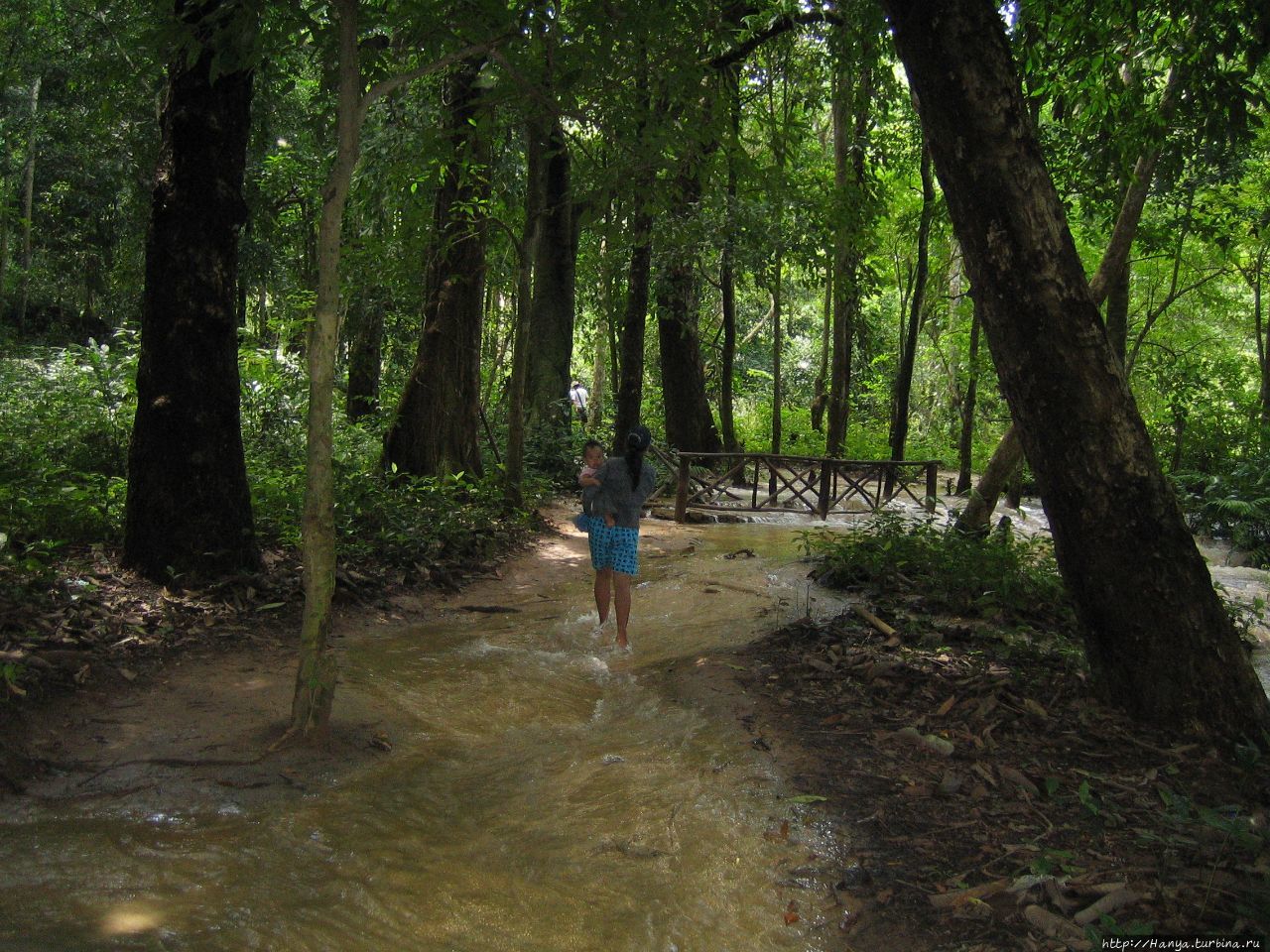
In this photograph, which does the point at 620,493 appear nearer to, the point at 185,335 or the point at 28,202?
the point at 185,335

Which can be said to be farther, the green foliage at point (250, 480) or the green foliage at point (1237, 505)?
the green foliage at point (1237, 505)

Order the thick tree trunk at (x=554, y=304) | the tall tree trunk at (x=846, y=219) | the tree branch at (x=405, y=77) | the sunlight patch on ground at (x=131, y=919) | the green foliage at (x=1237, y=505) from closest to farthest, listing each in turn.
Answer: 1. the sunlight patch on ground at (x=131, y=919)
2. the tree branch at (x=405, y=77)
3. the tall tree trunk at (x=846, y=219)
4. the green foliage at (x=1237, y=505)
5. the thick tree trunk at (x=554, y=304)

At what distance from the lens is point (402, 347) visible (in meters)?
21.5

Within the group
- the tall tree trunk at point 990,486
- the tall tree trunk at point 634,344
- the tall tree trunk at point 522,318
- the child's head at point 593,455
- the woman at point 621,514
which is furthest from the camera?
the tall tree trunk at point 634,344

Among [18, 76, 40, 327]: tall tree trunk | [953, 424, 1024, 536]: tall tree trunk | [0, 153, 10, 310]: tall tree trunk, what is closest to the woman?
[953, 424, 1024, 536]: tall tree trunk

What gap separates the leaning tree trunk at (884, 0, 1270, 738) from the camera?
441cm

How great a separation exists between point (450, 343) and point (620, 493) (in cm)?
560

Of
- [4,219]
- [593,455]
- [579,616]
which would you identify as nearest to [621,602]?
[579,616]

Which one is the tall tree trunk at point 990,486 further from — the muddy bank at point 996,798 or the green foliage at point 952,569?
the muddy bank at point 996,798

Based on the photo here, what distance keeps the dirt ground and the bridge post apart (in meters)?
8.06

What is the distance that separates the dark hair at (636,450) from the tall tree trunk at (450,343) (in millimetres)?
5062

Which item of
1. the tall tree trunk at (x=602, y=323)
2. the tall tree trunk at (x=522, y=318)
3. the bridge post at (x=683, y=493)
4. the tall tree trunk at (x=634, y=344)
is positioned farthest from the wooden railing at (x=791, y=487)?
the tall tree trunk at (x=602, y=323)

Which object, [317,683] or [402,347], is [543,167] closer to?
[317,683]

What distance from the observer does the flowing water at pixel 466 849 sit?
2996 millimetres
